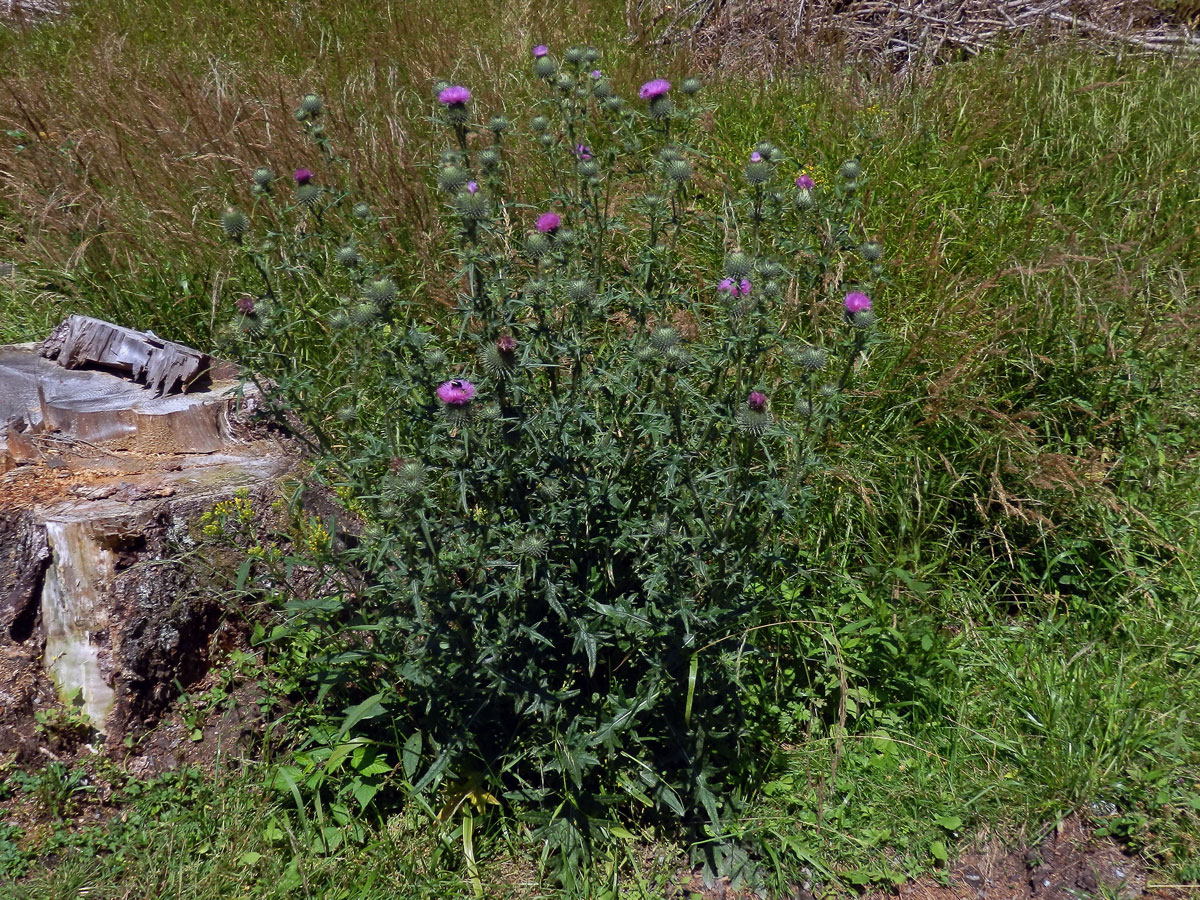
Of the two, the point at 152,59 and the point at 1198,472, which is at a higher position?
the point at 152,59

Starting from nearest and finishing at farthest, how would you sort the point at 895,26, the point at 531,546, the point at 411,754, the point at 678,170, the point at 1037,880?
the point at 531,546, the point at 678,170, the point at 411,754, the point at 1037,880, the point at 895,26

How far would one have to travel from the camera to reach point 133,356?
10.2 ft

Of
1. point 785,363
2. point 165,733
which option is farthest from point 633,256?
point 165,733

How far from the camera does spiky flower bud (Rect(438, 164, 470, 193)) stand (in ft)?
6.73

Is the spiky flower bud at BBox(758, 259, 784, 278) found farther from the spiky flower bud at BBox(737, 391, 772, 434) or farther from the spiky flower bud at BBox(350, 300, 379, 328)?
the spiky flower bud at BBox(350, 300, 379, 328)

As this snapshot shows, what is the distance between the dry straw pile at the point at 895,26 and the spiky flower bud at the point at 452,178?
403 cm

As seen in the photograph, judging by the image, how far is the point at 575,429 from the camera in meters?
2.09

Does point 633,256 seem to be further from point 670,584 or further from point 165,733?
point 165,733

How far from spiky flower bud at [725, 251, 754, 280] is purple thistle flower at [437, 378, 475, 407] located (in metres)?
0.69

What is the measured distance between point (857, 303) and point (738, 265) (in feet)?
0.95

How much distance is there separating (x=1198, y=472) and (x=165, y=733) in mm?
3556

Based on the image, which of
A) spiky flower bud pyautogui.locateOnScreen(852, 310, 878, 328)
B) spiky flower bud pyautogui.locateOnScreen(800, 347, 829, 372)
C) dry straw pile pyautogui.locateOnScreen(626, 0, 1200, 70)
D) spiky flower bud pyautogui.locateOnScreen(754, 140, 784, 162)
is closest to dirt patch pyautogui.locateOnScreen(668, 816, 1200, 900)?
spiky flower bud pyautogui.locateOnScreen(800, 347, 829, 372)

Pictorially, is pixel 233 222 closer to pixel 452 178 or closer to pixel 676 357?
pixel 452 178

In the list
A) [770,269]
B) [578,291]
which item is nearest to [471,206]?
[578,291]
